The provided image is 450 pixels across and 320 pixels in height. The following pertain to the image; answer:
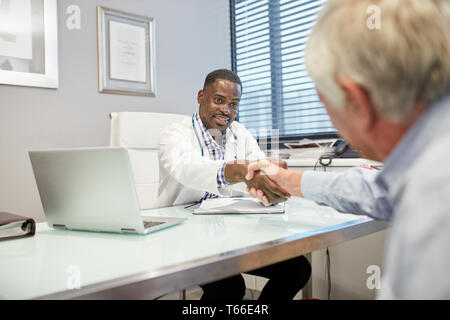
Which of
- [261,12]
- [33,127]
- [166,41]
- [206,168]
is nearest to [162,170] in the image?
[206,168]

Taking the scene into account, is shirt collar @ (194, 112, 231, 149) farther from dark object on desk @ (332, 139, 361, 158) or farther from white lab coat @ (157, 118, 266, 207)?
dark object on desk @ (332, 139, 361, 158)

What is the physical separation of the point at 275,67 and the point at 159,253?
217cm

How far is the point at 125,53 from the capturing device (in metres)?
2.29

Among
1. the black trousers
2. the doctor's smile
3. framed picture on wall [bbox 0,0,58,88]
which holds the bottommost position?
the black trousers

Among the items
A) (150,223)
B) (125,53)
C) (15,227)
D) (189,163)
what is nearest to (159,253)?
(150,223)

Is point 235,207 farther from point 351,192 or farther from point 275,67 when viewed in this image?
point 275,67

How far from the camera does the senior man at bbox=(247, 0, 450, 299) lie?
0.31 meters

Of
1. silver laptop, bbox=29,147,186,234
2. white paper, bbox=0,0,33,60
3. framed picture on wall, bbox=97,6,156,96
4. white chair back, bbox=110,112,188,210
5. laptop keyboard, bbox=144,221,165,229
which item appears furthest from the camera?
framed picture on wall, bbox=97,6,156,96

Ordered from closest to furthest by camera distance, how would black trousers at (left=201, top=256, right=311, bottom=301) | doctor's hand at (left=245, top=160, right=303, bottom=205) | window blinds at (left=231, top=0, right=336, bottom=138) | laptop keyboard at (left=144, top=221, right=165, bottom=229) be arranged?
→ laptop keyboard at (left=144, top=221, right=165, bottom=229)
doctor's hand at (left=245, top=160, right=303, bottom=205)
black trousers at (left=201, top=256, right=311, bottom=301)
window blinds at (left=231, top=0, right=336, bottom=138)

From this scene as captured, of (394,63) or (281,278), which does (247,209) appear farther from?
(394,63)

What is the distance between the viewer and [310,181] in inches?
38.1

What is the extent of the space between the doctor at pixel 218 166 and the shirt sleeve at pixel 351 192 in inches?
5.3

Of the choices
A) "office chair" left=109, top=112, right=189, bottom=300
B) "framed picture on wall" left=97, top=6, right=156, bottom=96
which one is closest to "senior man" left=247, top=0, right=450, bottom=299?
"office chair" left=109, top=112, right=189, bottom=300

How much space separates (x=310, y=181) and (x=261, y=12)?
213 cm
